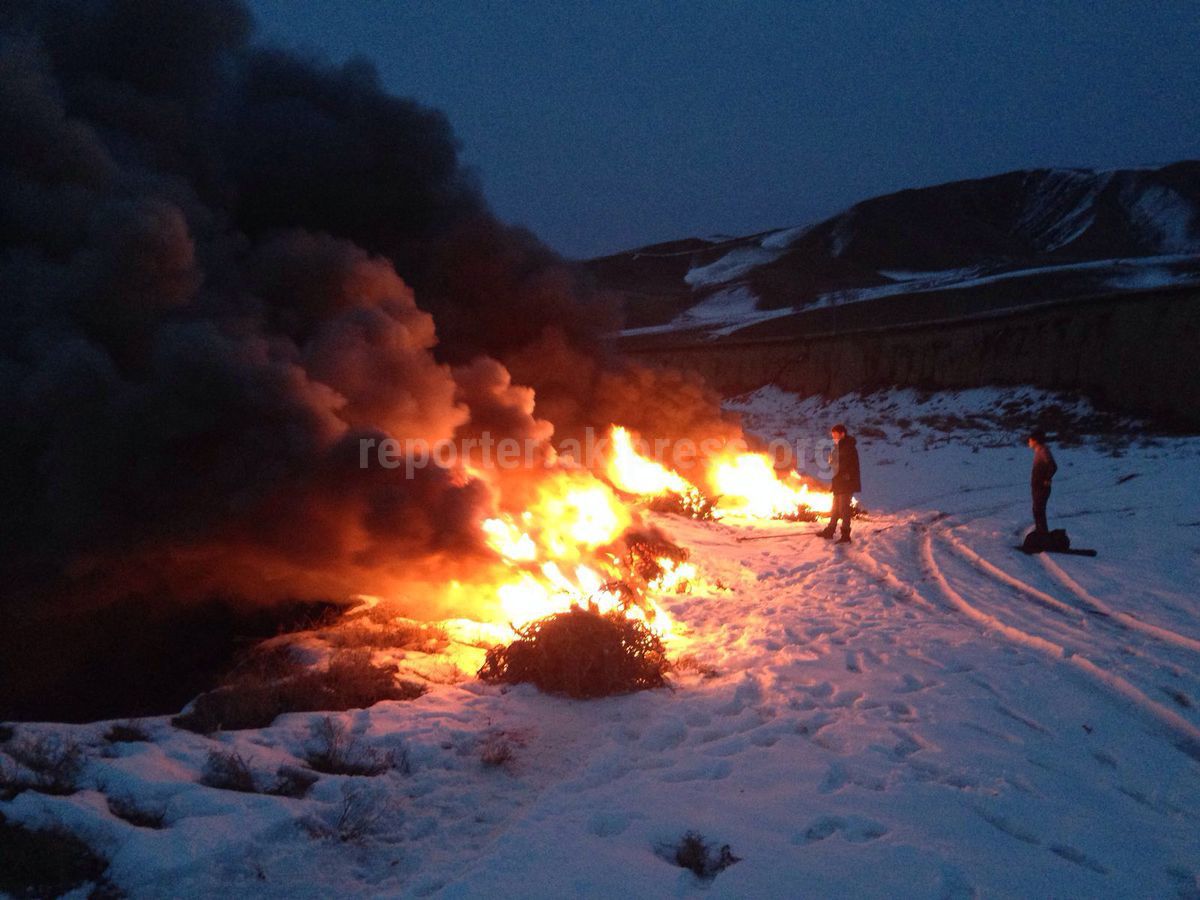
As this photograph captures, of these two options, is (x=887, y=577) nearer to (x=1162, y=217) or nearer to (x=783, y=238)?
(x=1162, y=217)

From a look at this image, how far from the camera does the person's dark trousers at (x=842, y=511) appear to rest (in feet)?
40.0

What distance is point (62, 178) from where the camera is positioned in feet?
31.1

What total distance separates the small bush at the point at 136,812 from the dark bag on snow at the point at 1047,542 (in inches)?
433

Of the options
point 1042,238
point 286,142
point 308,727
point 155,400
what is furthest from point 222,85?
point 1042,238

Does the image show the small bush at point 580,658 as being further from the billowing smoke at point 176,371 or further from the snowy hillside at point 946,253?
the snowy hillside at point 946,253

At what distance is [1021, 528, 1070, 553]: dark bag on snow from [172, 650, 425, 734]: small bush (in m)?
9.04

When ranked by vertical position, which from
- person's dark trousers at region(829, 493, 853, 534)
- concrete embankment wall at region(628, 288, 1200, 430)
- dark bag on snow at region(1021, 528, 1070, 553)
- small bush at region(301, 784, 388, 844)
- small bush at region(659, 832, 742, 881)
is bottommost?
small bush at region(659, 832, 742, 881)

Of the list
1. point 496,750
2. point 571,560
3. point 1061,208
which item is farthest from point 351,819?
point 1061,208

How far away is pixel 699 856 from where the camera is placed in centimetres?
375

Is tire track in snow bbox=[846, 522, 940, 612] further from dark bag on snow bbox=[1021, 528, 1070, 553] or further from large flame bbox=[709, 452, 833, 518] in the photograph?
large flame bbox=[709, 452, 833, 518]

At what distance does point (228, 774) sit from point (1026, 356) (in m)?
26.8

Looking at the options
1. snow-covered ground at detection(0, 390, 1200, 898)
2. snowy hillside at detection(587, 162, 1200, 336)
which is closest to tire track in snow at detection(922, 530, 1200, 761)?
snow-covered ground at detection(0, 390, 1200, 898)

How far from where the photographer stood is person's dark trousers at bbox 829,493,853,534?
40.0ft

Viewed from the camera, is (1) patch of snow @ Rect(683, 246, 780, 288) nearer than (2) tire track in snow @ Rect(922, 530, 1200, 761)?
No
